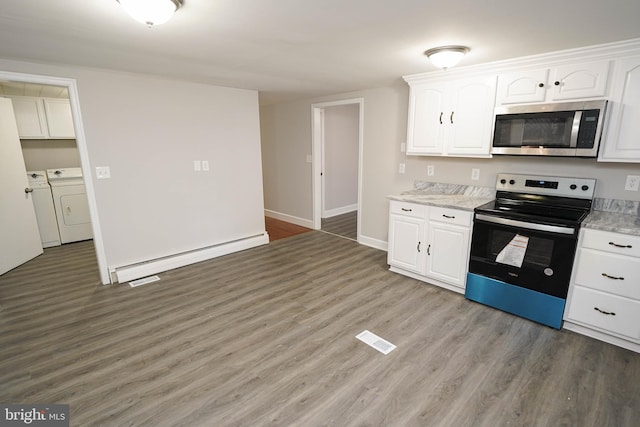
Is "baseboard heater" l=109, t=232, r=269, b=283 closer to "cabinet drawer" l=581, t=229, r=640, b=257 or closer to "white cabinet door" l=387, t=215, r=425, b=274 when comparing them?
"white cabinet door" l=387, t=215, r=425, b=274

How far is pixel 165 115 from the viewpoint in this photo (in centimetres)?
358

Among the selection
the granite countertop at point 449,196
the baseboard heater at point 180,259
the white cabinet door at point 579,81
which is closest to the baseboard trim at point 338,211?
the baseboard heater at point 180,259

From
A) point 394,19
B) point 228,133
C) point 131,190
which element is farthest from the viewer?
point 228,133

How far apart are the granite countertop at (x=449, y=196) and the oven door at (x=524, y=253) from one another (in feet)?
0.95

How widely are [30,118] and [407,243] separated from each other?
220 inches

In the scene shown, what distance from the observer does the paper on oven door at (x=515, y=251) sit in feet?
8.64

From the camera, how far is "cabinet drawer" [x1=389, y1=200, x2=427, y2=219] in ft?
10.8

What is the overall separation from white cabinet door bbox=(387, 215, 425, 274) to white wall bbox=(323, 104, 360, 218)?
8.93ft

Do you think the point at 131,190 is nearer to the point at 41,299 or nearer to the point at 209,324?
the point at 41,299

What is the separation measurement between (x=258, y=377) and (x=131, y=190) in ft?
8.51

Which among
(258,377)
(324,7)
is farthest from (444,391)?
(324,7)

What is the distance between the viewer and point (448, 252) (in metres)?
3.14

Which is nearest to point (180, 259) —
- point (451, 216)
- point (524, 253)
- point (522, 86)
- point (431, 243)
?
point (431, 243)

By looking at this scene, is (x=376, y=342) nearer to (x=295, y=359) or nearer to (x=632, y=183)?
(x=295, y=359)
